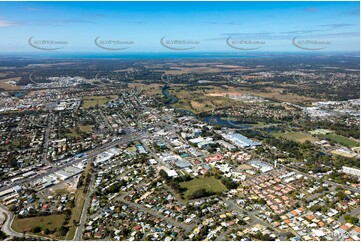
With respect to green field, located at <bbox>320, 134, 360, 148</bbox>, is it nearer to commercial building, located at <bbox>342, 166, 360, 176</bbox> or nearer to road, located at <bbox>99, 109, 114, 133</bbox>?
commercial building, located at <bbox>342, 166, 360, 176</bbox>

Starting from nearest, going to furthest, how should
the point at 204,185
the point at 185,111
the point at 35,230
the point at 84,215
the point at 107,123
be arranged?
1. the point at 35,230
2. the point at 84,215
3. the point at 204,185
4. the point at 107,123
5. the point at 185,111

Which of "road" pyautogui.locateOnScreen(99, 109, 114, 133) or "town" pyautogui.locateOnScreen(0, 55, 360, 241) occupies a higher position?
"road" pyautogui.locateOnScreen(99, 109, 114, 133)

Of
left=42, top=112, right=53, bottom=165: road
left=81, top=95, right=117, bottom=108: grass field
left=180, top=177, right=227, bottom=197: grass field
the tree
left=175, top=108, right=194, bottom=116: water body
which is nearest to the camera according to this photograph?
the tree

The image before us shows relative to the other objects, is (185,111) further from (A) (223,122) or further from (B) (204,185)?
(B) (204,185)

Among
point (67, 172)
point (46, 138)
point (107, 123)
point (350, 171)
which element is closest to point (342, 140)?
point (350, 171)

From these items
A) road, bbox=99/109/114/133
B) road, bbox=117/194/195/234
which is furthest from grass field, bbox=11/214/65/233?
road, bbox=99/109/114/133

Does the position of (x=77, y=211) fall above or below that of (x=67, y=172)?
below

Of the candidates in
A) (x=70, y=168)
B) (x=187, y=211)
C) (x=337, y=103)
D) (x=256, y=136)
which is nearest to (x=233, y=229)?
(x=187, y=211)
